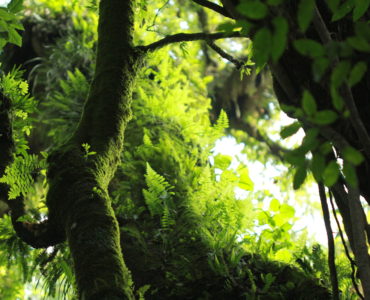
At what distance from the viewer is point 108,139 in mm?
1729

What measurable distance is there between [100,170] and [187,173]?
4.75ft

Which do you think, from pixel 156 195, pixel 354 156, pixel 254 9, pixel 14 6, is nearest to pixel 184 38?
pixel 14 6

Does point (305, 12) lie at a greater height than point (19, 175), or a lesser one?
lesser

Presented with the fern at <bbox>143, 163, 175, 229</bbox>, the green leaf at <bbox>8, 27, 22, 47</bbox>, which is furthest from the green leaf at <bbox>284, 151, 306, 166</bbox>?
the fern at <bbox>143, 163, 175, 229</bbox>

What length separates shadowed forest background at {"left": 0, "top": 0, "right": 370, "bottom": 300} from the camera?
896 millimetres

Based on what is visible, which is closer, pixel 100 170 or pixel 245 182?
pixel 100 170

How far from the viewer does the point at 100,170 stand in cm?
160

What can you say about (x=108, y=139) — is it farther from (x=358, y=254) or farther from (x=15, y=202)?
(x=358, y=254)

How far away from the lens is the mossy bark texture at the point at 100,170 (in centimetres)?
120

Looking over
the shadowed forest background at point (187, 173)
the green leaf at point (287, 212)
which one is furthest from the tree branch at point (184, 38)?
the green leaf at point (287, 212)

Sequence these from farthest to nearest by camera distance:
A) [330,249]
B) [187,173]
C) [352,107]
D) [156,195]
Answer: [187,173]
[156,195]
[330,249]
[352,107]

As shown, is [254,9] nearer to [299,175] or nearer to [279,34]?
[279,34]

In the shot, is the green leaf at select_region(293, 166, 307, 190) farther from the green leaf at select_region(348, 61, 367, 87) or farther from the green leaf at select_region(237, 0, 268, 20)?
the green leaf at select_region(237, 0, 268, 20)

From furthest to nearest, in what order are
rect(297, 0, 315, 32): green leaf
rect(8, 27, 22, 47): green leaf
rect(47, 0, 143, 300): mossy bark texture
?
rect(8, 27, 22, 47): green leaf
rect(47, 0, 143, 300): mossy bark texture
rect(297, 0, 315, 32): green leaf
